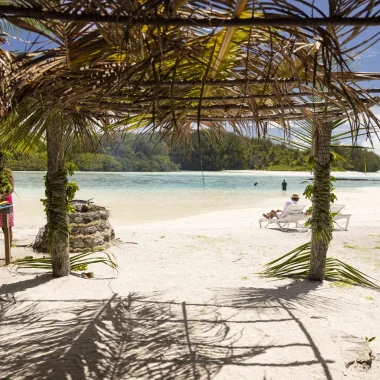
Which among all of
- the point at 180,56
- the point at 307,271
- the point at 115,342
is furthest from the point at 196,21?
the point at 307,271

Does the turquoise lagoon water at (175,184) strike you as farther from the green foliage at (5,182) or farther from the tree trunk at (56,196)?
the tree trunk at (56,196)

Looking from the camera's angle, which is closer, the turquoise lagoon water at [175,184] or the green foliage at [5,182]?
the green foliage at [5,182]

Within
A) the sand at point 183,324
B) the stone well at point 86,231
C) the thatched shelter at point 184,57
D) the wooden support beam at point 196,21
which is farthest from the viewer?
the stone well at point 86,231

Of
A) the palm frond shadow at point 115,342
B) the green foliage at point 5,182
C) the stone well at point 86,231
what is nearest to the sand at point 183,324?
the palm frond shadow at point 115,342

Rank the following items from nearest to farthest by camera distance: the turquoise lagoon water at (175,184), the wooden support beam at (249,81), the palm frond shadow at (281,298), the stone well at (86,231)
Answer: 1. the wooden support beam at (249,81)
2. the palm frond shadow at (281,298)
3. the stone well at (86,231)
4. the turquoise lagoon water at (175,184)

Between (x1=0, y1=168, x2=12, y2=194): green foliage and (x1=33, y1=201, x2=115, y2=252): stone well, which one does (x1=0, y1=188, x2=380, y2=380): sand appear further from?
(x1=33, y1=201, x2=115, y2=252): stone well

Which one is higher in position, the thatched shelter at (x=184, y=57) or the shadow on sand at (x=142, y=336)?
the thatched shelter at (x=184, y=57)

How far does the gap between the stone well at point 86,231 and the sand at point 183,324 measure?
1.24 meters

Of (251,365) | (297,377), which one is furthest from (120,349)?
(297,377)

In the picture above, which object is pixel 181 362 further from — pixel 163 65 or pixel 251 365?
pixel 163 65

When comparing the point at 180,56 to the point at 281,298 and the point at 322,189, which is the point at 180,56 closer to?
the point at 281,298

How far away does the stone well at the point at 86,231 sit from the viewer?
6.35 m

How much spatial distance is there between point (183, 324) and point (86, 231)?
358 cm

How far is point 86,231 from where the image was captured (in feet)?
21.2
